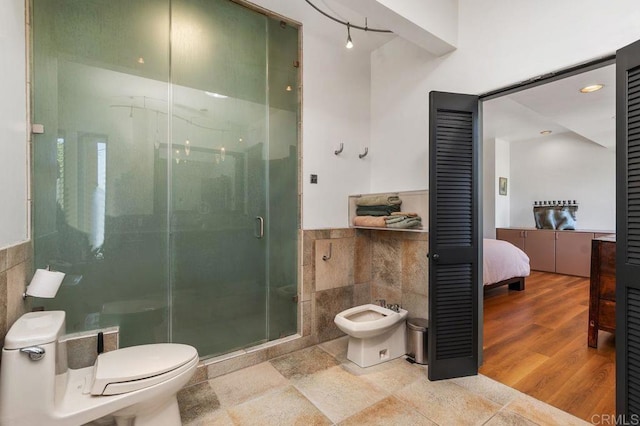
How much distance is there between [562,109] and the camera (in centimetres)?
392

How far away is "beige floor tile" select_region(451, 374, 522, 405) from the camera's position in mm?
1978

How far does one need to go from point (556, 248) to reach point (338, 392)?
572 centimetres

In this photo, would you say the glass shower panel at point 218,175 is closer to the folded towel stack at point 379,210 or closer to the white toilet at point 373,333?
the white toilet at point 373,333

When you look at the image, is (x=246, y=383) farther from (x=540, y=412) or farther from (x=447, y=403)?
(x=540, y=412)

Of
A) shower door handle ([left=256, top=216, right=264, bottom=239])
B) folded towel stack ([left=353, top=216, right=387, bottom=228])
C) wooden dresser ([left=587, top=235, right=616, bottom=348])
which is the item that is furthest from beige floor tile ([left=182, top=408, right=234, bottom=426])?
wooden dresser ([left=587, top=235, right=616, bottom=348])

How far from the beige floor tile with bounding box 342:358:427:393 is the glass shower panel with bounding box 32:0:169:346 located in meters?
1.48

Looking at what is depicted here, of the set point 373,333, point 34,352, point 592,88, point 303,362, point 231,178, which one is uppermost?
point 592,88

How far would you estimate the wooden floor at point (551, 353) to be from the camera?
6.59ft

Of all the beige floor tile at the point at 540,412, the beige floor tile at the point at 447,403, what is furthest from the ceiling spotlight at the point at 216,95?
the beige floor tile at the point at 540,412

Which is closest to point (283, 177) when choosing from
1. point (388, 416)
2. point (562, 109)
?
point (388, 416)

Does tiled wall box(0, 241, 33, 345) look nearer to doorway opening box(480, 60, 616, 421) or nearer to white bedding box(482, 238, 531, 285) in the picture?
doorway opening box(480, 60, 616, 421)

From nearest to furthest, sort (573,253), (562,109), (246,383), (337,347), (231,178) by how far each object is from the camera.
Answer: (246,383) < (231,178) < (337,347) < (562,109) < (573,253)

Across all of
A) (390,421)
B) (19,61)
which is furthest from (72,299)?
(390,421)

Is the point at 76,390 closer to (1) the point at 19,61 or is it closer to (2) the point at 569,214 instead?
(1) the point at 19,61
